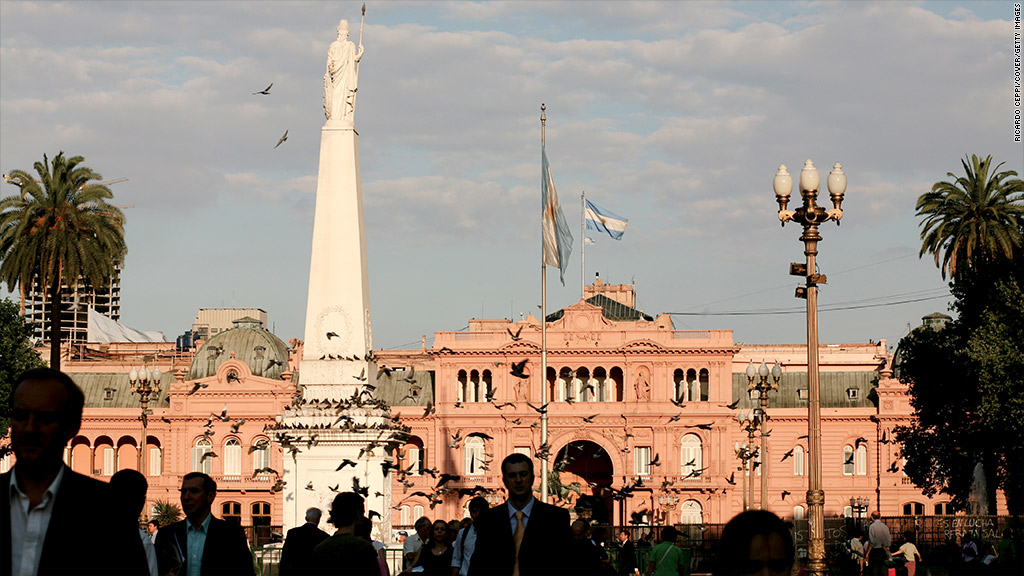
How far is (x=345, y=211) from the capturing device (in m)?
29.7

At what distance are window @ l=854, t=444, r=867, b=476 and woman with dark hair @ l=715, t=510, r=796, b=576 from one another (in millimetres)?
78476

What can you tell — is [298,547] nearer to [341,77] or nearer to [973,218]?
[341,77]

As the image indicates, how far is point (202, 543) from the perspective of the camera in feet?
29.2

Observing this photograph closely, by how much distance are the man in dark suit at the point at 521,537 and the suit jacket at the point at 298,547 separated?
11.9 ft

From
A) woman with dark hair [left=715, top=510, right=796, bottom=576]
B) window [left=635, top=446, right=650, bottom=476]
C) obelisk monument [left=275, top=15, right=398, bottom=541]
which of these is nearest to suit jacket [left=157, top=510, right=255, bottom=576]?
woman with dark hair [left=715, top=510, right=796, bottom=576]

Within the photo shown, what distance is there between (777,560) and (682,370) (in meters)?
75.0

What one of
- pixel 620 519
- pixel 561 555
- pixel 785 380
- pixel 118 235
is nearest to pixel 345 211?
pixel 118 235

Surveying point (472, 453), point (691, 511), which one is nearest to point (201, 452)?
point (472, 453)

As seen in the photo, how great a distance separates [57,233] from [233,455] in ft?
130

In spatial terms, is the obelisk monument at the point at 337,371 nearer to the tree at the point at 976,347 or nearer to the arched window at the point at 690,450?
the tree at the point at 976,347

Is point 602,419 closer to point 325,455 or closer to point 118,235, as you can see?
point 118,235

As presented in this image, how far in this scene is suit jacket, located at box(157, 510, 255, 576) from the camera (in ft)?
28.9

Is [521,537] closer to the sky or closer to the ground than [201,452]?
closer to the sky

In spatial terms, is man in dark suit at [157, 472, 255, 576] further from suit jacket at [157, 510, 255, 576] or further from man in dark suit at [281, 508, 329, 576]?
man in dark suit at [281, 508, 329, 576]
